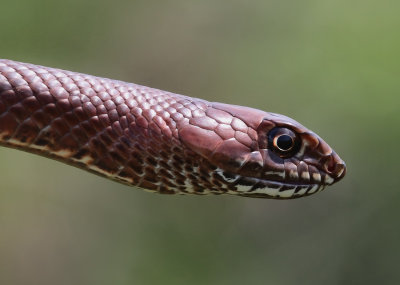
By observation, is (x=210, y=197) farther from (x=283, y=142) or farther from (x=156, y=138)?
(x=156, y=138)

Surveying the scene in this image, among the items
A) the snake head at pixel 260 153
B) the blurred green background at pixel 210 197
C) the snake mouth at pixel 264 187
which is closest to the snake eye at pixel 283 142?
the snake head at pixel 260 153

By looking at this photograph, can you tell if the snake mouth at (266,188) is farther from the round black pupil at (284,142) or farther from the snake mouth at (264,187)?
the round black pupil at (284,142)

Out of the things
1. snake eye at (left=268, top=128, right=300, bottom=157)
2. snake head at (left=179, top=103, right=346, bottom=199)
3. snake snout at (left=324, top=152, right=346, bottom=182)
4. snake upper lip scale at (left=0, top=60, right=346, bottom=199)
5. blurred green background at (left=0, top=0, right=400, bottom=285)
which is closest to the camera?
snake upper lip scale at (left=0, top=60, right=346, bottom=199)

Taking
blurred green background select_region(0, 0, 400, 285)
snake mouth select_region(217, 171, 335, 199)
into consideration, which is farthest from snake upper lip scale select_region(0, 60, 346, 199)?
blurred green background select_region(0, 0, 400, 285)

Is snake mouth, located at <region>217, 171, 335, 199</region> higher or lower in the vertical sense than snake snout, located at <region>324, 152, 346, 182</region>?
lower

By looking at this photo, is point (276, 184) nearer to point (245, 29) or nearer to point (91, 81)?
point (91, 81)

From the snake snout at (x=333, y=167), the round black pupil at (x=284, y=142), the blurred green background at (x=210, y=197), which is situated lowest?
the blurred green background at (x=210, y=197)

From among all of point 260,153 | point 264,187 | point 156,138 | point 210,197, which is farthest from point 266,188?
point 210,197

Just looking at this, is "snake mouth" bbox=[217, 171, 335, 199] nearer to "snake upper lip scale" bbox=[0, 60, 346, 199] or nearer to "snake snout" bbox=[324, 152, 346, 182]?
"snake upper lip scale" bbox=[0, 60, 346, 199]
